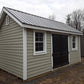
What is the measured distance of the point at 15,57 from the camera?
4367 mm

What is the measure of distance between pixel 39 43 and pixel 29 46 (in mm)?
804

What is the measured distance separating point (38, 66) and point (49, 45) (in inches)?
56.0

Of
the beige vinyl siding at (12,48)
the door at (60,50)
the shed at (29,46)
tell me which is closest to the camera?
the shed at (29,46)

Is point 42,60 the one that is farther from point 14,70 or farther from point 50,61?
point 14,70

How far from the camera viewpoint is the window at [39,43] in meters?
4.42

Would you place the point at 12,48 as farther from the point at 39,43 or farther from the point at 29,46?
the point at 39,43

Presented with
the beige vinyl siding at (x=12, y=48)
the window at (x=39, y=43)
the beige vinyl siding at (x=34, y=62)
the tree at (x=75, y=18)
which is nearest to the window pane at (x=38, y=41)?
the window at (x=39, y=43)

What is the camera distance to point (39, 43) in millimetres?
4609

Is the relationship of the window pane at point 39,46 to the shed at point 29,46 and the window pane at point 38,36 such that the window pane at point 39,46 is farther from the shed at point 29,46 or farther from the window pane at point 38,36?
the window pane at point 38,36

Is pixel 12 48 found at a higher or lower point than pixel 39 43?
lower

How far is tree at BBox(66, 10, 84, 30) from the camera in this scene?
1996 cm

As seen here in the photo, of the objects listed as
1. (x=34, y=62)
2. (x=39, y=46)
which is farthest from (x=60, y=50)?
(x=34, y=62)

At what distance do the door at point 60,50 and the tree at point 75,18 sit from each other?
15768 mm

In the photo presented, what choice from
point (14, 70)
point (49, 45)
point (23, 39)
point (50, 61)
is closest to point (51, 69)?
point (50, 61)
